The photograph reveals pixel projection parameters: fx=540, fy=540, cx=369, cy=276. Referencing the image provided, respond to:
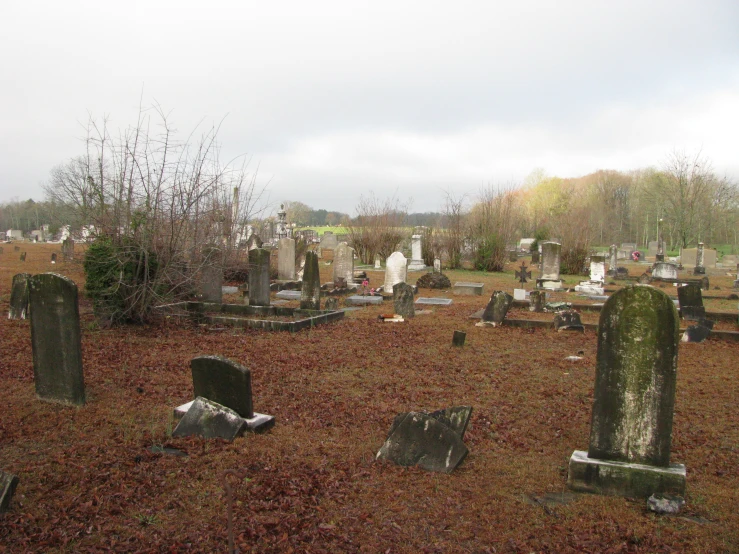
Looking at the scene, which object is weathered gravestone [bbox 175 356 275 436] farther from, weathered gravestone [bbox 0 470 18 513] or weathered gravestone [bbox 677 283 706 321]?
weathered gravestone [bbox 677 283 706 321]

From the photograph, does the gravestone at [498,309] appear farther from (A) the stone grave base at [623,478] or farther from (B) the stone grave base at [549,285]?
(B) the stone grave base at [549,285]

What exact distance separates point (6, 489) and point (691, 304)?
43.0 feet

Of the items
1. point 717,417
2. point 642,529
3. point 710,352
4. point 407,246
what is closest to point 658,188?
point 407,246

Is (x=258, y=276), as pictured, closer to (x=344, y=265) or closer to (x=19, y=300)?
(x=19, y=300)

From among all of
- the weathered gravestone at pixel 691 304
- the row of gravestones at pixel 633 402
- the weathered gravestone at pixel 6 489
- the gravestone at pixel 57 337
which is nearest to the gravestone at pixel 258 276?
the gravestone at pixel 57 337

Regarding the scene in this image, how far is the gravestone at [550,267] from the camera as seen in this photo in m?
19.5

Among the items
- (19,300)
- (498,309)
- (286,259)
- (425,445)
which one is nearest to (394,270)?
(286,259)

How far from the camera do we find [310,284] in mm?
12836

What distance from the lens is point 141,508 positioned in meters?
3.75

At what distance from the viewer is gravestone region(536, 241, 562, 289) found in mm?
19453

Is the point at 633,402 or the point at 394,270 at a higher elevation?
the point at 394,270

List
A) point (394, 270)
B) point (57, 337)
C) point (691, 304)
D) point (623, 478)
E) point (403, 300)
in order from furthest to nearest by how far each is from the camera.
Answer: point (394, 270) → point (403, 300) → point (691, 304) → point (57, 337) → point (623, 478)

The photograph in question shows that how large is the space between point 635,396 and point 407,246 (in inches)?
1031

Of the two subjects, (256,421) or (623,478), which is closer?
(623,478)
